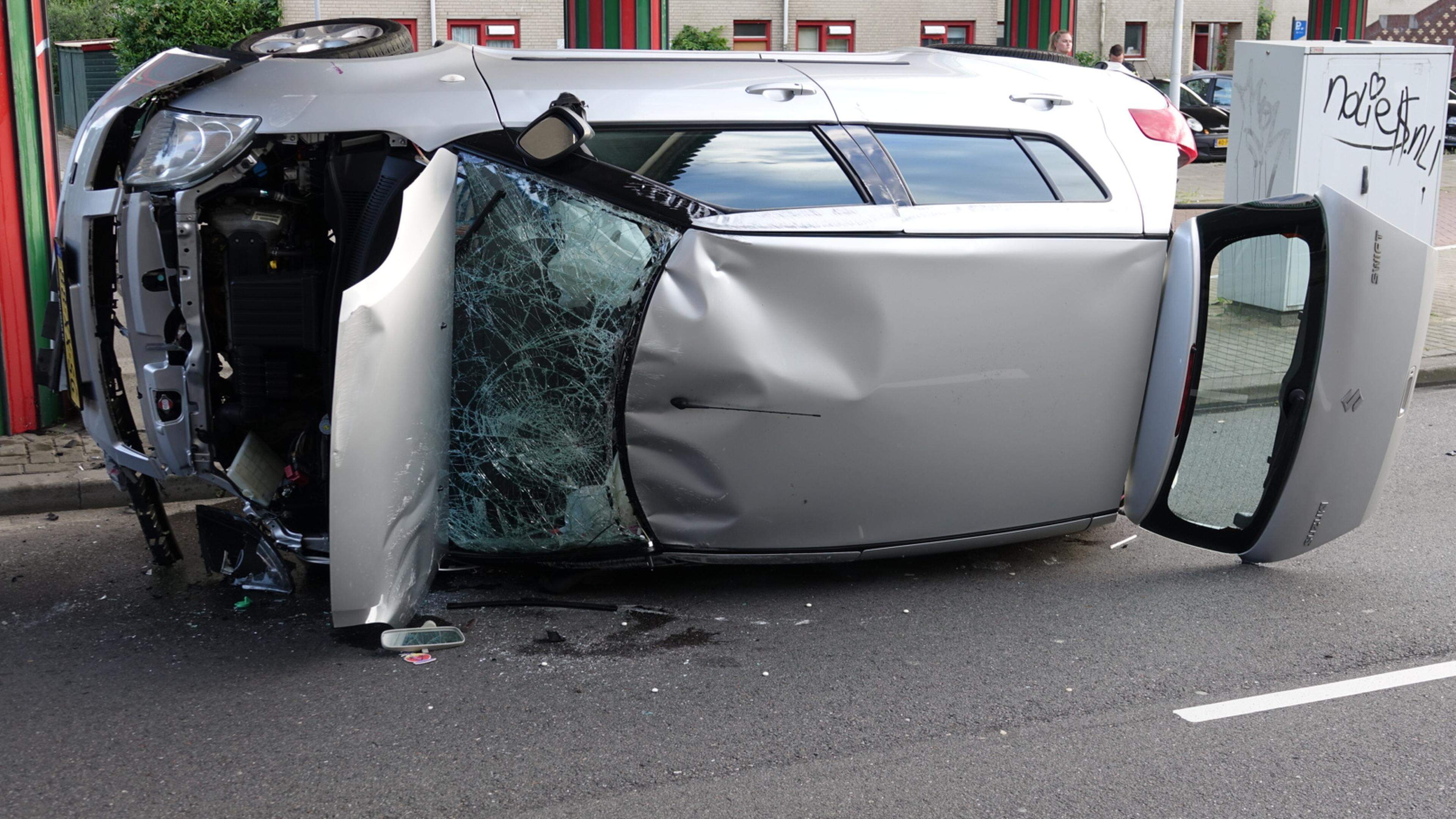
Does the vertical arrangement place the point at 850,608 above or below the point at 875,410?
below

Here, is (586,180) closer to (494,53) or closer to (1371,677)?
(494,53)

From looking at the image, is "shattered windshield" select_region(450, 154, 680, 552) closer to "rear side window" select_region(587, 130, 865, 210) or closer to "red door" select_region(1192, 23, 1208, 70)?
"rear side window" select_region(587, 130, 865, 210)

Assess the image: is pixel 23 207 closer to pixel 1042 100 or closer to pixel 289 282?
pixel 289 282

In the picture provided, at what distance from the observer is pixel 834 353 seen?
4.20 meters

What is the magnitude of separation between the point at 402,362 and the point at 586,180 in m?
0.83

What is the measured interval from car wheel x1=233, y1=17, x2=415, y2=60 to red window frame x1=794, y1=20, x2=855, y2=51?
26.7m

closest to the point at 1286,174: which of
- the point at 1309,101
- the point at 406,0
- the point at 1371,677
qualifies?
the point at 1309,101

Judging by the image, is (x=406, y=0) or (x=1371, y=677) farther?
(x=406, y=0)

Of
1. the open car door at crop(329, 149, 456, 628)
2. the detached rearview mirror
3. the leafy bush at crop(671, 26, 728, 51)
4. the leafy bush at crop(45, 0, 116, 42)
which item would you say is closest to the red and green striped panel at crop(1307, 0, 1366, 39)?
the leafy bush at crop(671, 26, 728, 51)

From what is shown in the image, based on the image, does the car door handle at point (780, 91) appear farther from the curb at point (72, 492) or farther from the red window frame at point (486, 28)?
the red window frame at point (486, 28)

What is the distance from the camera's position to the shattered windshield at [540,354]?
4.09 m

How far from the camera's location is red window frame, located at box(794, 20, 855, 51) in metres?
30.4

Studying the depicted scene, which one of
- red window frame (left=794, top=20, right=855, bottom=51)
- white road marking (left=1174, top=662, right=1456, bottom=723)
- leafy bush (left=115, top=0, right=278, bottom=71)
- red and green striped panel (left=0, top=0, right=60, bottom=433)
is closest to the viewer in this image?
white road marking (left=1174, top=662, right=1456, bottom=723)

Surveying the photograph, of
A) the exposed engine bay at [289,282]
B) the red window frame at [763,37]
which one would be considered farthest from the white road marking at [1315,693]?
the red window frame at [763,37]
